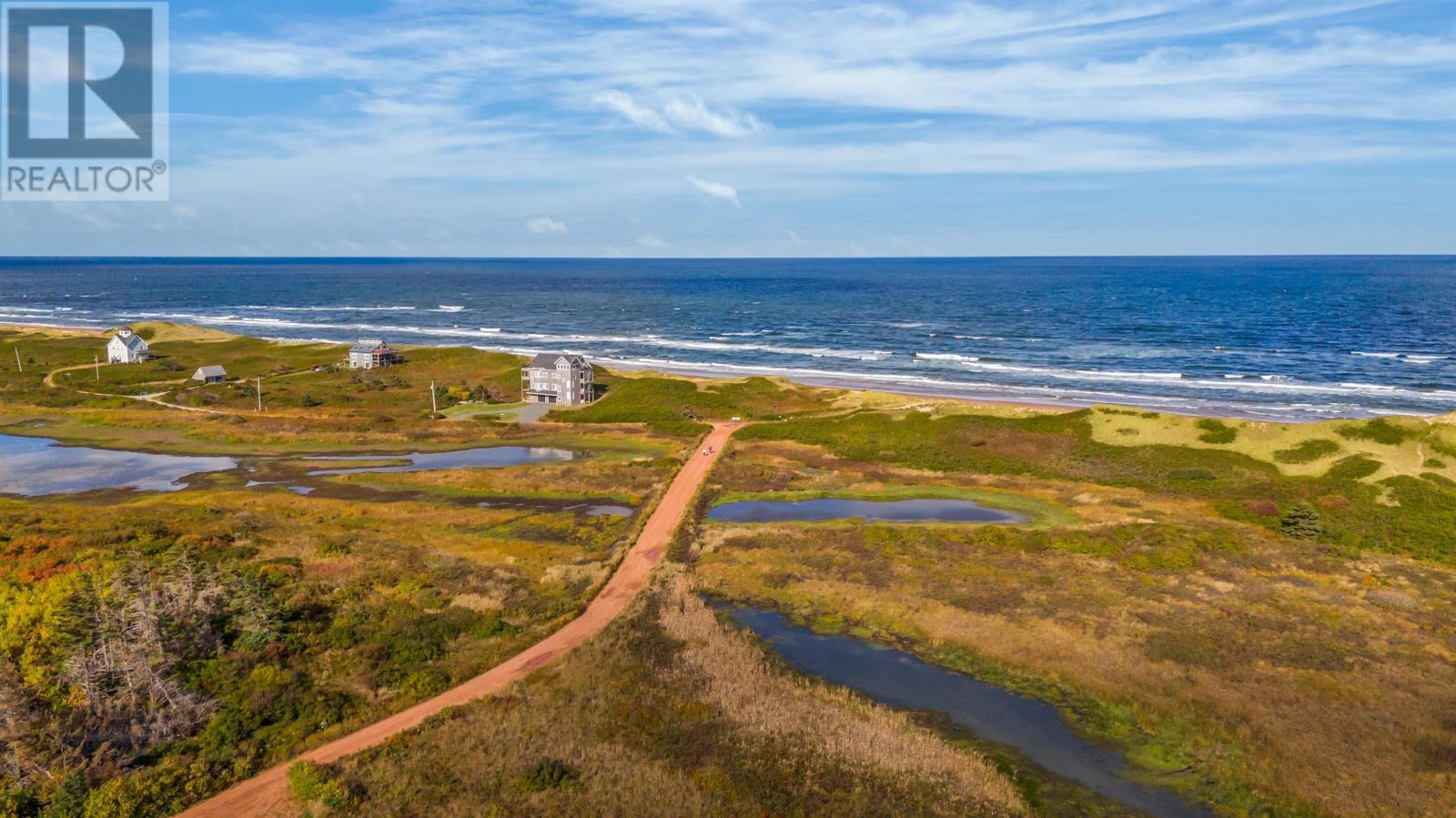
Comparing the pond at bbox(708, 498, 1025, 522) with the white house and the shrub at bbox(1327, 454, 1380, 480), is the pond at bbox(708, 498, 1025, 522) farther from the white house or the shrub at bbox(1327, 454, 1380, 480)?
the white house

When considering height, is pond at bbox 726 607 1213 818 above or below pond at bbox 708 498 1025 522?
below

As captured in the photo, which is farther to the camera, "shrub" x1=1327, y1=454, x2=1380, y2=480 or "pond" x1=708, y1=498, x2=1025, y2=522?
"shrub" x1=1327, y1=454, x2=1380, y2=480

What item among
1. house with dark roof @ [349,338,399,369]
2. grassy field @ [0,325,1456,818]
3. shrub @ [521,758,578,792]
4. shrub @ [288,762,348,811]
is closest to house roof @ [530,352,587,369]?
grassy field @ [0,325,1456,818]

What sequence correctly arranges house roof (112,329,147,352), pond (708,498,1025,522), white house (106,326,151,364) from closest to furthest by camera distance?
pond (708,498,1025,522), white house (106,326,151,364), house roof (112,329,147,352)

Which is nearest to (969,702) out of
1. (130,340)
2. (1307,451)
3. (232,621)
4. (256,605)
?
(256,605)

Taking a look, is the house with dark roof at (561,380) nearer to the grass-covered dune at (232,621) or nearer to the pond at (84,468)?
the pond at (84,468)

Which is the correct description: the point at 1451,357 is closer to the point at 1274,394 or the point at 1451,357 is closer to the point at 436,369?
the point at 1274,394

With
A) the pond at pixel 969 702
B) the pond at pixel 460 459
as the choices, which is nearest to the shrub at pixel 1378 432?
the pond at pixel 969 702

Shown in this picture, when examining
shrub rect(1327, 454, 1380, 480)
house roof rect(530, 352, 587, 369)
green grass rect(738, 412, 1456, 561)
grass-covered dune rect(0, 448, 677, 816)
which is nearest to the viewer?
grass-covered dune rect(0, 448, 677, 816)
